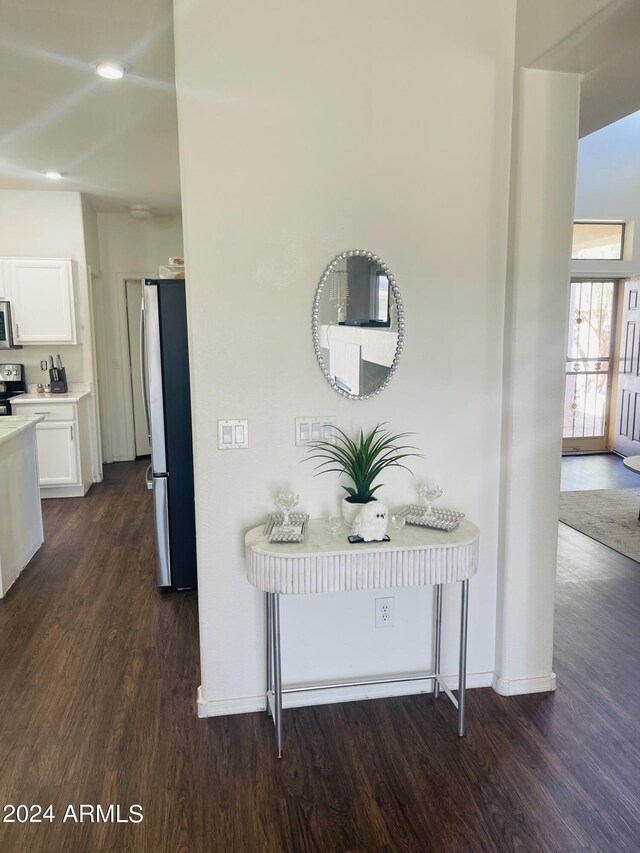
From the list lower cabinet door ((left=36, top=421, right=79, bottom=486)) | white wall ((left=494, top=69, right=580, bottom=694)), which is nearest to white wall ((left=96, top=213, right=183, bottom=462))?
lower cabinet door ((left=36, top=421, right=79, bottom=486))

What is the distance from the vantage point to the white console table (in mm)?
2070

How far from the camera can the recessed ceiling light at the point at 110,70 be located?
117 inches

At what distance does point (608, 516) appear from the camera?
490 cm

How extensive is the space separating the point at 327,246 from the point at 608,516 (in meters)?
3.80

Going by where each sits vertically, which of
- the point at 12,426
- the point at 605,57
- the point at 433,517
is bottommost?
the point at 433,517

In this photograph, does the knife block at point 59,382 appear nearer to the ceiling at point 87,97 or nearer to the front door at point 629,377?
the ceiling at point 87,97

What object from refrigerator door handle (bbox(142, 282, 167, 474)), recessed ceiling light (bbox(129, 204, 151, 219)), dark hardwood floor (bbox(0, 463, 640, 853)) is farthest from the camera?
Result: recessed ceiling light (bbox(129, 204, 151, 219))

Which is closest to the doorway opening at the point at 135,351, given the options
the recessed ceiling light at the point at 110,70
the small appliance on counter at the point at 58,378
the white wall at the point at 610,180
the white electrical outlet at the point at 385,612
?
the small appliance on counter at the point at 58,378

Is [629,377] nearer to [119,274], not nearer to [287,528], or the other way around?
[119,274]

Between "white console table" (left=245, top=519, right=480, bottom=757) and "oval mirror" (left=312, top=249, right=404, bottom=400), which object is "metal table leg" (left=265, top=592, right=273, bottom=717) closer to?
"white console table" (left=245, top=519, right=480, bottom=757)

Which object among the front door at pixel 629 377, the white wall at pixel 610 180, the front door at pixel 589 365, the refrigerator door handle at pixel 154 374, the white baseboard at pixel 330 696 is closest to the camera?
the white baseboard at pixel 330 696

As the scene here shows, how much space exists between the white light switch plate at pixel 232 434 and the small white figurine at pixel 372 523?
1.79 ft

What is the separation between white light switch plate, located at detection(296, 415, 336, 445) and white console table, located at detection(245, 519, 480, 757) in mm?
357

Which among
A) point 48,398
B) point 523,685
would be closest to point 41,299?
point 48,398
